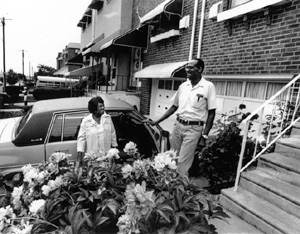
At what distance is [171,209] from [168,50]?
7.17 m

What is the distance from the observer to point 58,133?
3.33 meters

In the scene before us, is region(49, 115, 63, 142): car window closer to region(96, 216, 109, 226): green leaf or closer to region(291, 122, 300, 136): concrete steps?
region(96, 216, 109, 226): green leaf

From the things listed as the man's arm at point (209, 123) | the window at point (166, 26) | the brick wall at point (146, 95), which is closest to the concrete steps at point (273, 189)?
the man's arm at point (209, 123)

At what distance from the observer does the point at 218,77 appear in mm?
5730

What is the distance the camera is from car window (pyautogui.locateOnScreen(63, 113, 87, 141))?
338cm

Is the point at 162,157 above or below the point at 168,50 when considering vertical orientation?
below

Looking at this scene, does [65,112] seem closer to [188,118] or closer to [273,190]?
[188,118]

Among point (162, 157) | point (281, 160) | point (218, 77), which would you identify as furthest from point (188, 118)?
point (218, 77)

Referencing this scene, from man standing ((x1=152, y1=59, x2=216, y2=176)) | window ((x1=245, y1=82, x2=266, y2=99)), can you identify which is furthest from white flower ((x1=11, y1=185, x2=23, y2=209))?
window ((x1=245, y1=82, x2=266, y2=99))

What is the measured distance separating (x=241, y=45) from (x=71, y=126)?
3.72 m

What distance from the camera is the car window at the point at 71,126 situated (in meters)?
3.38

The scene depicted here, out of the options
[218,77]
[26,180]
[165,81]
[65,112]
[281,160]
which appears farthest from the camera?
[165,81]

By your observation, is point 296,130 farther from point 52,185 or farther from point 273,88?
point 52,185

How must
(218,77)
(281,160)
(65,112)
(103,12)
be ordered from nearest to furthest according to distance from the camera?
(281,160) < (65,112) < (218,77) < (103,12)
